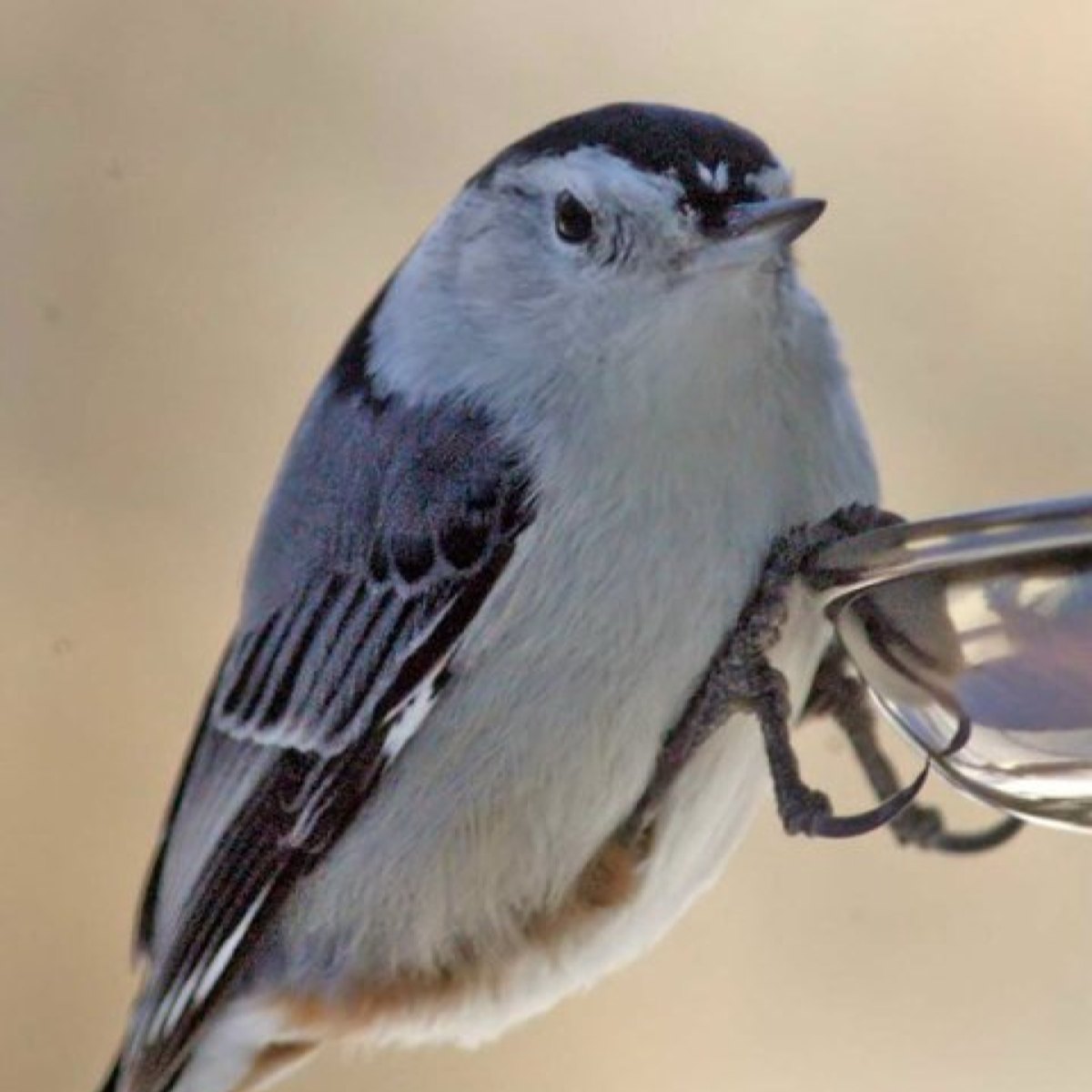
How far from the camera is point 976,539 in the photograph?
3.09 ft

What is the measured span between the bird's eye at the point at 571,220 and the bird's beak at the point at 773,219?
4.5 inches

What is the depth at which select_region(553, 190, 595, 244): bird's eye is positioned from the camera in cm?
138

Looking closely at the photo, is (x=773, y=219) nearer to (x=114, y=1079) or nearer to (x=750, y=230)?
(x=750, y=230)

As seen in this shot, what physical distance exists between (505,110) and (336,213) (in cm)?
17

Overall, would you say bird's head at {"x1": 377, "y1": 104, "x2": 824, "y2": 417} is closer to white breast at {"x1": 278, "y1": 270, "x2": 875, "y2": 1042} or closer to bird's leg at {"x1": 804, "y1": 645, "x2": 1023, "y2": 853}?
white breast at {"x1": 278, "y1": 270, "x2": 875, "y2": 1042}

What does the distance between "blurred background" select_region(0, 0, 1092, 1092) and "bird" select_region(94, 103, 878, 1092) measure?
601 mm

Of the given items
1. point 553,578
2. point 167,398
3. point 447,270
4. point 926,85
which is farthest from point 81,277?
point 553,578

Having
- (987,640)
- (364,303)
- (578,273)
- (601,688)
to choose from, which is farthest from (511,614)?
(364,303)

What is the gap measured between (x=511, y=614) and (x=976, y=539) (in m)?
0.43

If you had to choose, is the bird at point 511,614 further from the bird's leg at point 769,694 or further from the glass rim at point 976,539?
the glass rim at point 976,539

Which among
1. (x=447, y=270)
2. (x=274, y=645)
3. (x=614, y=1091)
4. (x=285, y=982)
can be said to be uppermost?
(x=447, y=270)

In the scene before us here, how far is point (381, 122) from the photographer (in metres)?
2.34

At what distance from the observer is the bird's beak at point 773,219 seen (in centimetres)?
123

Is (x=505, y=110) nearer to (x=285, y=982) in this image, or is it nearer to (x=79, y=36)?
(x=79, y=36)
